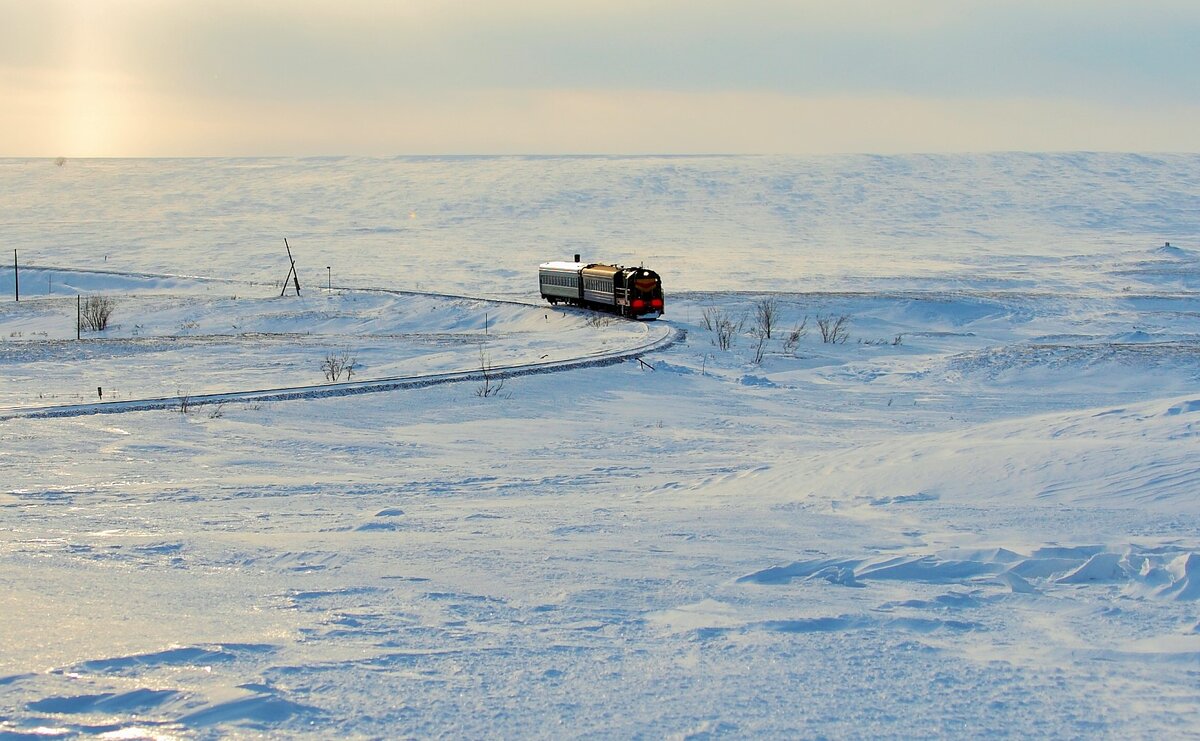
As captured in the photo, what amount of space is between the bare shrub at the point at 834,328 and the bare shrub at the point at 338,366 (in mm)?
15500

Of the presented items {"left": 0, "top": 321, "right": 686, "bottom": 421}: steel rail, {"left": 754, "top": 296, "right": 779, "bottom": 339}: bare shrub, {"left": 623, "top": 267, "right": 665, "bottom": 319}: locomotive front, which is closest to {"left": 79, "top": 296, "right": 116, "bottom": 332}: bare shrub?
{"left": 623, "top": 267, "right": 665, "bottom": 319}: locomotive front

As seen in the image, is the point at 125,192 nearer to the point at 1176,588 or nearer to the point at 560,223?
the point at 560,223

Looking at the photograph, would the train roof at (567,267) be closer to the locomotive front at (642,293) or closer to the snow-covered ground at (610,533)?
the snow-covered ground at (610,533)

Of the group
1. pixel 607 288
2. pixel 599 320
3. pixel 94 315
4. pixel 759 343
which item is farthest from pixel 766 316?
pixel 94 315

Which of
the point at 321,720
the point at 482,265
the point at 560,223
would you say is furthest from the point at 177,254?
the point at 321,720

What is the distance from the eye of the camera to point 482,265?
2714 inches

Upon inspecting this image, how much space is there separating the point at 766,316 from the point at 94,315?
25242 millimetres

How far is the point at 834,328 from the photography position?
40750mm

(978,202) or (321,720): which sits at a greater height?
(978,202)

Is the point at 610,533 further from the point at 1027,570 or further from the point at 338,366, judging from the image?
the point at 338,366

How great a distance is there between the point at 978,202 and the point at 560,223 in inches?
1536

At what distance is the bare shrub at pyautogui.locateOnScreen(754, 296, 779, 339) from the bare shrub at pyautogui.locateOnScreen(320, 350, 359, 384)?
14027mm

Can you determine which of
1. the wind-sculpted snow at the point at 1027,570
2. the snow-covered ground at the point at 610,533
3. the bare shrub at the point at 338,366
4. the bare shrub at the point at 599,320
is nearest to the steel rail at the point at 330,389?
the snow-covered ground at the point at 610,533

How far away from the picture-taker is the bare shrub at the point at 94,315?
4303 centimetres
